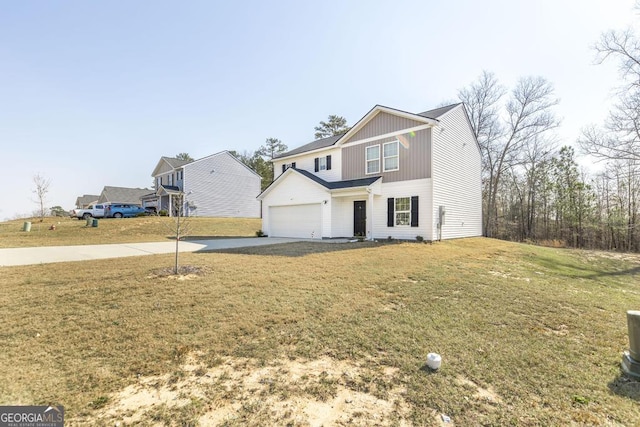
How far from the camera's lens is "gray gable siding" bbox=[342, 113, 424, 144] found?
14011mm

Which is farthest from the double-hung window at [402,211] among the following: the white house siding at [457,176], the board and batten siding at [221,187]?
the board and batten siding at [221,187]

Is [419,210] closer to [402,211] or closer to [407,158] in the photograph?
[402,211]

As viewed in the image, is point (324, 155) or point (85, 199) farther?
point (85, 199)

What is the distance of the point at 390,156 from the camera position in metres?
14.6

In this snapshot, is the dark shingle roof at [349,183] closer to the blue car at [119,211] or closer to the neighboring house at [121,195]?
the blue car at [119,211]

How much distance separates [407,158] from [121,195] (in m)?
43.8

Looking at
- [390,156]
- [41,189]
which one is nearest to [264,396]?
[390,156]

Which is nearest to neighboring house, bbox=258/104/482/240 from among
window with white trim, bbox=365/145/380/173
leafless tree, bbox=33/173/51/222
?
window with white trim, bbox=365/145/380/173

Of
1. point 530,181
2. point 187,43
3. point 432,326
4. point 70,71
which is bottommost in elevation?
point 432,326

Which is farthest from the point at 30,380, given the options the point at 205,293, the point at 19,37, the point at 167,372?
the point at 19,37

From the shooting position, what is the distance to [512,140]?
82.6 ft

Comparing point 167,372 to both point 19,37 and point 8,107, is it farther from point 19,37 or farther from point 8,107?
point 8,107

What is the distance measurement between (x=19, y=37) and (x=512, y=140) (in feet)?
106

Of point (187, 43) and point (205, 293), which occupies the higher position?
point (187, 43)
